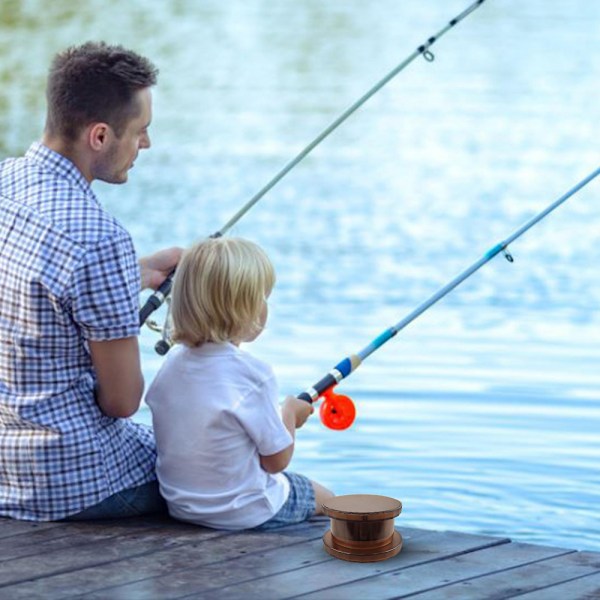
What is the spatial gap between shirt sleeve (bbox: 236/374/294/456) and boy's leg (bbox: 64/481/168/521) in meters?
0.31

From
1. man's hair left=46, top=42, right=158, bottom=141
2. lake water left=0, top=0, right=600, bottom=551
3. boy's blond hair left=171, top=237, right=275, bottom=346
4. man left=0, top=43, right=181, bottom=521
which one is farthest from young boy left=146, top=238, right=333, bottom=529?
lake water left=0, top=0, right=600, bottom=551

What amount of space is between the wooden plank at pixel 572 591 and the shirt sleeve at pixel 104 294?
94cm

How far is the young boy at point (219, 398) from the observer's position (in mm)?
3359

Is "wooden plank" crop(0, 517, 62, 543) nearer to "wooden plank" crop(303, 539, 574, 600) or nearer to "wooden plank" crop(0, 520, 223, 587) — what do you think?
"wooden plank" crop(0, 520, 223, 587)

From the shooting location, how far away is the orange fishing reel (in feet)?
11.8

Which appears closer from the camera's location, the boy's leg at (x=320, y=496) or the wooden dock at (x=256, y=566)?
the wooden dock at (x=256, y=566)

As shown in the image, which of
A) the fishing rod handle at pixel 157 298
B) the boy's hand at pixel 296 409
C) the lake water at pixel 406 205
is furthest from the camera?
the lake water at pixel 406 205

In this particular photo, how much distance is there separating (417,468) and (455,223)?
4.21 meters

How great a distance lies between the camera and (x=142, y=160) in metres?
11.7

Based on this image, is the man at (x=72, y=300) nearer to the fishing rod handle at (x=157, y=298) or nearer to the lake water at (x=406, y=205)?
the fishing rod handle at (x=157, y=298)

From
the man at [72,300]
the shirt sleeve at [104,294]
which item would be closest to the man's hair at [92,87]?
the man at [72,300]

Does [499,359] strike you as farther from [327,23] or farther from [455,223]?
[327,23]

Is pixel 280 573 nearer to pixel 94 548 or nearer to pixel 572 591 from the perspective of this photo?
pixel 94 548

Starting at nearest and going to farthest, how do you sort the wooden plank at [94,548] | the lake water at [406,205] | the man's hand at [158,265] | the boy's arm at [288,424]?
the wooden plank at [94,548] → the boy's arm at [288,424] → the man's hand at [158,265] → the lake water at [406,205]
